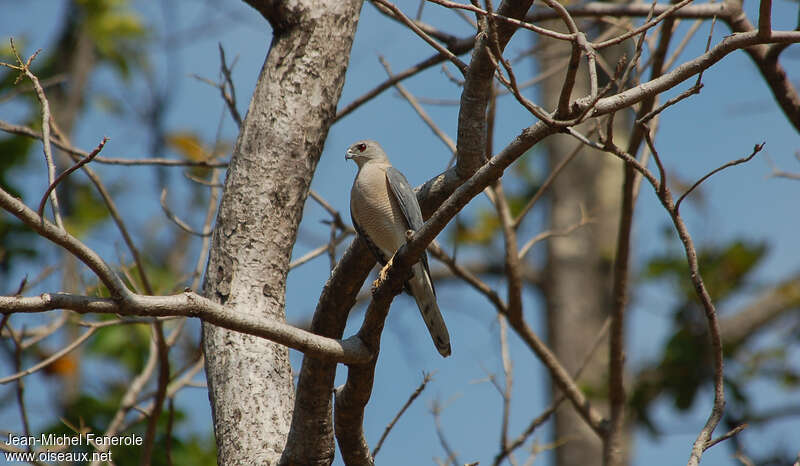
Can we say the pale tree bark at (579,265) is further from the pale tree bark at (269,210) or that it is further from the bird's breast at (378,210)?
the pale tree bark at (269,210)

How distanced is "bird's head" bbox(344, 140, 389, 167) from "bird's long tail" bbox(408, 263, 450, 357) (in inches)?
60.4

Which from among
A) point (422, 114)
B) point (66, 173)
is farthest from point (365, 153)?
point (66, 173)

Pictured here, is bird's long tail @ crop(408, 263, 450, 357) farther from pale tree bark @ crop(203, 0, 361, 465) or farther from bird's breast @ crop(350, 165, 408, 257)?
pale tree bark @ crop(203, 0, 361, 465)

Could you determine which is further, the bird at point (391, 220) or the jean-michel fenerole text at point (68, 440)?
the jean-michel fenerole text at point (68, 440)

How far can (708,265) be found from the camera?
21.1ft

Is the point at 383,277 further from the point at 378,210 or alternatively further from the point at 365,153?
the point at 365,153

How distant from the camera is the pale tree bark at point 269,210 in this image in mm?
3152

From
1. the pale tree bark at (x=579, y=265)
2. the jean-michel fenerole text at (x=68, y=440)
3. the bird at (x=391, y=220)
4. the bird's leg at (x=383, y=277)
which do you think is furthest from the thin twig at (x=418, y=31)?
the pale tree bark at (x=579, y=265)

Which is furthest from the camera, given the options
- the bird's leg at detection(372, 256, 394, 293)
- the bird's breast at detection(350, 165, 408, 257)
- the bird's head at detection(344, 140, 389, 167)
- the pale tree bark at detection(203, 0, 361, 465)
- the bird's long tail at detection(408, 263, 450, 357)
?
the bird's head at detection(344, 140, 389, 167)

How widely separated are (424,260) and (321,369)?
1.34 metres

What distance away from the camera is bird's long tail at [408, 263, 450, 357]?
3.76 m

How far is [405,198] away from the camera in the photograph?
4316 millimetres

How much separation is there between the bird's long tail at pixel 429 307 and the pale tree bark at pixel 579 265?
16.2 feet

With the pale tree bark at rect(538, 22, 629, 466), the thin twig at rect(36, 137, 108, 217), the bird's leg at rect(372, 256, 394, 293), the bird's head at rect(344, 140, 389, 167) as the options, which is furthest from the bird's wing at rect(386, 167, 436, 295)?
the pale tree bark at rect(538, 22, 629, 466)
